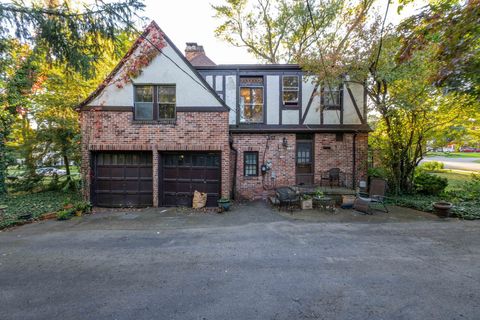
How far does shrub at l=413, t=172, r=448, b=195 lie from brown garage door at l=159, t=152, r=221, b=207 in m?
10.2

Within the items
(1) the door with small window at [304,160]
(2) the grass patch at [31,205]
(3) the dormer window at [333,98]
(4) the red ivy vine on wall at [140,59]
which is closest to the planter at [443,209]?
(1) the door with small window at [304,160]

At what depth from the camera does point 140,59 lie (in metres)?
8.84

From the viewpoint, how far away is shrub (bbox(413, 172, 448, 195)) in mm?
10250

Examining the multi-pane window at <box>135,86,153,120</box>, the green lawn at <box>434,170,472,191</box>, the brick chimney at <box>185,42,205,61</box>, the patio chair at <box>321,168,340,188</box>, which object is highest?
the brick chimney at <box>185,42,205,61</box>

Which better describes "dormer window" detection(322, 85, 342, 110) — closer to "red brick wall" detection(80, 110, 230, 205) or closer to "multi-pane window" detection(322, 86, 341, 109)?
"multi-pane window" detection(322, 86, 341, 109)

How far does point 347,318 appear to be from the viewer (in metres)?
2.85

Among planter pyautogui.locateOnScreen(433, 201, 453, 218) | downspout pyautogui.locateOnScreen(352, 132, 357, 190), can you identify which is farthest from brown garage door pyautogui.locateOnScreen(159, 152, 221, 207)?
planter pyautogui.locateOnScreen(433, 201, 453, 218)

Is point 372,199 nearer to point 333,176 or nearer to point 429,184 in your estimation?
point 333,176

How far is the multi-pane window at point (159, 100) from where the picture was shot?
9.02m

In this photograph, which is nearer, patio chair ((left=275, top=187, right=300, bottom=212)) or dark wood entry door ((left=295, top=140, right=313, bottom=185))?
patio chair ((left=275, top=187, right=300, bottom=212))

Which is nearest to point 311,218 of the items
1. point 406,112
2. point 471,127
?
point 406,112

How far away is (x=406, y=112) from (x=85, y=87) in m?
16.3

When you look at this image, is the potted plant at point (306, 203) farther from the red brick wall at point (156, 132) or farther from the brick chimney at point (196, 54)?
the brick chimney at point (196, 54)

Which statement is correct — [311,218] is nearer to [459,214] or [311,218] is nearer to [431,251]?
[431,251]
